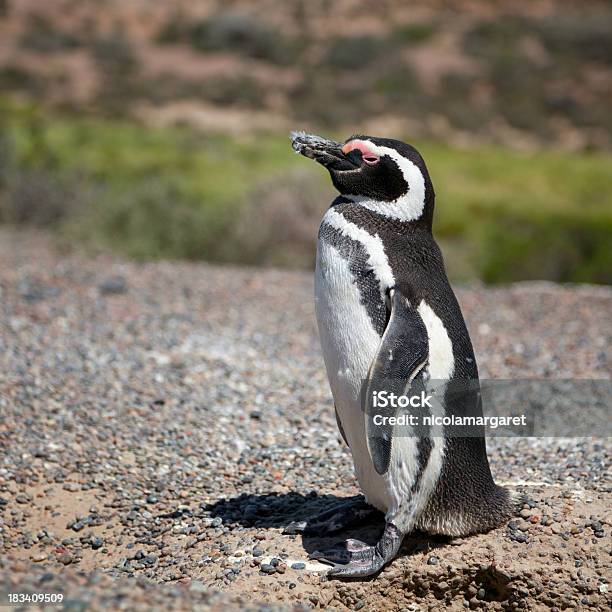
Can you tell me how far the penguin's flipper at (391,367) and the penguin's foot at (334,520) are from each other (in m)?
0.50

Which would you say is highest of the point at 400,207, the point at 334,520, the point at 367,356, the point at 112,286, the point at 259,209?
the point at 400,207

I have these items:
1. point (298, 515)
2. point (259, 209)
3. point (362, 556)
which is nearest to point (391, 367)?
point (362, 556)

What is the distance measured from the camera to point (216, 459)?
4.96 m

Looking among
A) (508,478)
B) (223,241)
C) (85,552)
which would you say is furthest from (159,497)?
(223,241)

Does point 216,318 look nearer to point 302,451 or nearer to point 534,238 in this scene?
point 302,451

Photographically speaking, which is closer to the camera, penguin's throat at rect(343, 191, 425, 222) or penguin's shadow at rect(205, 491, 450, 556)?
penguin's throat at rect(343, 191, 425, 222)

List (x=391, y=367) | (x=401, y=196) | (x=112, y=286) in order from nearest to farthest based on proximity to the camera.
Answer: (x=391, y=367)
(x=401, y=196)
(x=112, y=286)

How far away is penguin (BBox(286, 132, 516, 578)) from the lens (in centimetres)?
347

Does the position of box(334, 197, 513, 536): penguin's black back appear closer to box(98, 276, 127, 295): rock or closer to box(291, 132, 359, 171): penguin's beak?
box(291, 132, 359, 171): penguin's beak

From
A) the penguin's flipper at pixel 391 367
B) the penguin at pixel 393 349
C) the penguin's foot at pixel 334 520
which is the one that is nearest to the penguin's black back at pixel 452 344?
the penguin at pixel 393 349

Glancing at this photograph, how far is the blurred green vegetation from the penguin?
7798 millimetres

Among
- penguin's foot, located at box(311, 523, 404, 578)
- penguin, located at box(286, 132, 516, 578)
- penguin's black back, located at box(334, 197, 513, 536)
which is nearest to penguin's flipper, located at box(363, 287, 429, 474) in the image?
penguin, located at box(286, 132, 516, 578)

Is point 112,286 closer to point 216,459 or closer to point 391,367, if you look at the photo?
point 216,459

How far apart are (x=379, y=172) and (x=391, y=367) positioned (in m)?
0.79
